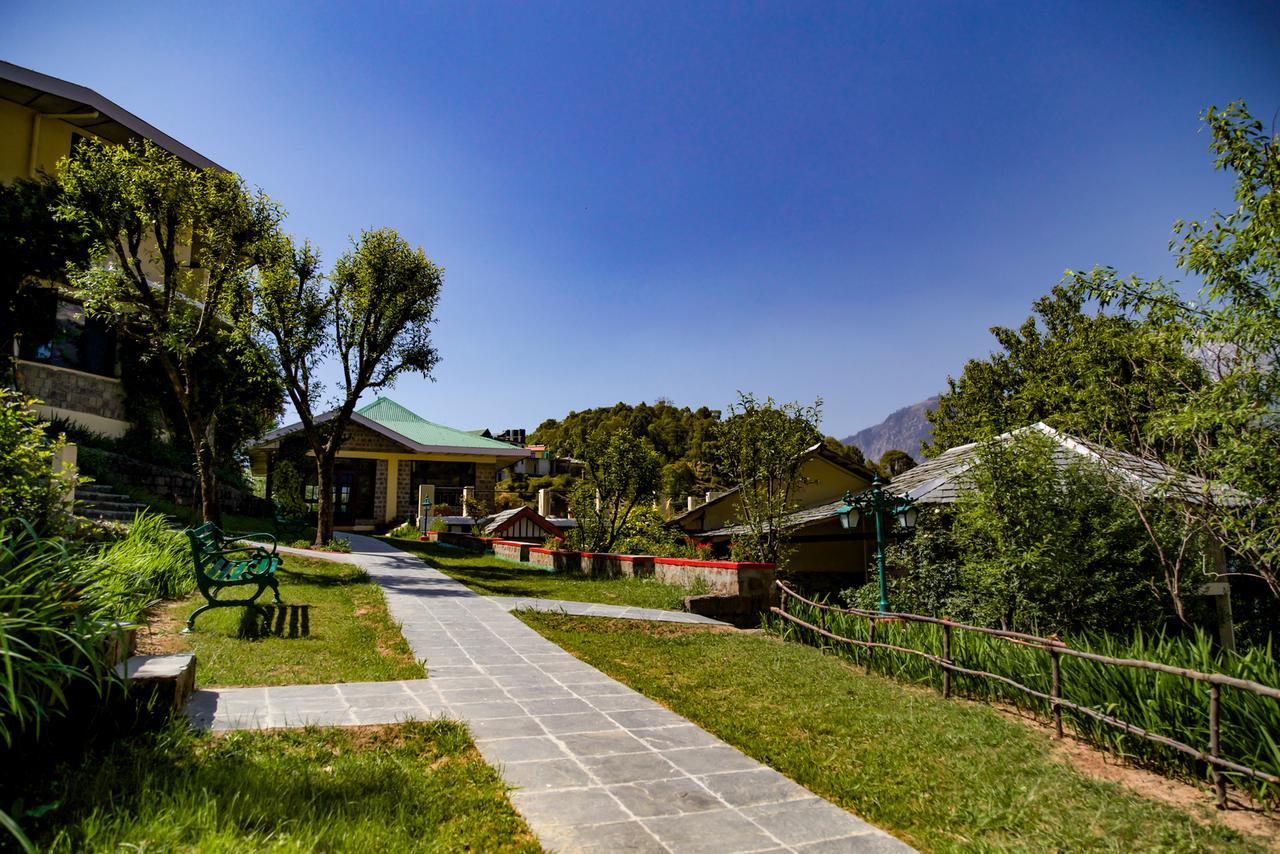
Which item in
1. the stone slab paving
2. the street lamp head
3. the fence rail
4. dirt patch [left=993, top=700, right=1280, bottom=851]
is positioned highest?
the street lamp head

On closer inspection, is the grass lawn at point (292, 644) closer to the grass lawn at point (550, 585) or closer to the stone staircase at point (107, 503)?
the grass lawn at point (550, 585)

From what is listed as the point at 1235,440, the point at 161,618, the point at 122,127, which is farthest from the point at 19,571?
the point at 122,127

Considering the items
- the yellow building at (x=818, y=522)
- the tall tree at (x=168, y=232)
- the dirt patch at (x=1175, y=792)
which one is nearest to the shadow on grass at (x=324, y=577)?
the tall tree at (x=168, y=232)

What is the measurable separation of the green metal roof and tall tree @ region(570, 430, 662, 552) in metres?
11.6

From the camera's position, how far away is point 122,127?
19.1 meters

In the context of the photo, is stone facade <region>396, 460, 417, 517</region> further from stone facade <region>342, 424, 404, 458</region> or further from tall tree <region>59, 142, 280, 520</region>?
tall tree <region>59, 142, 280, 520</region>

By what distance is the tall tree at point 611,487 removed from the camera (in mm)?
16906

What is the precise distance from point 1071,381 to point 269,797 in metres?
A: 22.2

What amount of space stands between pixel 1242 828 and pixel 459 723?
4.69 meters

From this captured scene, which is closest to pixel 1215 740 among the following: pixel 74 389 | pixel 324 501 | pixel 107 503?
pixel 107 503

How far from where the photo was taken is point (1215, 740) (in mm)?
4262

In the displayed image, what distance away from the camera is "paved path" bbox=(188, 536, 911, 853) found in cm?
337

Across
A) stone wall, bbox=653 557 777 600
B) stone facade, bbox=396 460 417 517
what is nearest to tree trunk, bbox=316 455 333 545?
stone wall, bbox=653 557 777 600

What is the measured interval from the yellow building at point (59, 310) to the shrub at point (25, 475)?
13603mm
